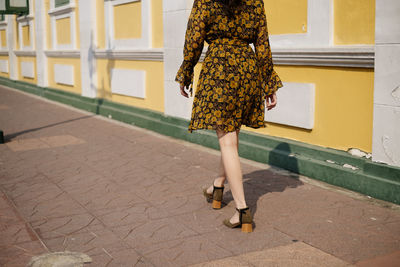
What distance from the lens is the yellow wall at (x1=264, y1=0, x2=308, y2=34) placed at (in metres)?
5.85

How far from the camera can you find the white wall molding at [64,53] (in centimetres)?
1277

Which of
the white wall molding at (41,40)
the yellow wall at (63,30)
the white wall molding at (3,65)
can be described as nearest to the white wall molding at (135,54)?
the yellow wall at (63,30)

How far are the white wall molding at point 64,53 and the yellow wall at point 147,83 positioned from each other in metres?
1.72

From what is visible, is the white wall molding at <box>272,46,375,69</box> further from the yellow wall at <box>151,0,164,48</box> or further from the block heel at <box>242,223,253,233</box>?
the yellow wall at <box>151,0,164,48</box>

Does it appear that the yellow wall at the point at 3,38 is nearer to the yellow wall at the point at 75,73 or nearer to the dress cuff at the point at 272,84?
the yellow wall at the point at 75,73

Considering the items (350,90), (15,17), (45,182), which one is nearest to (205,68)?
(350,90)

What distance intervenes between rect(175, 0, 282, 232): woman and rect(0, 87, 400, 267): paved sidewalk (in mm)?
400

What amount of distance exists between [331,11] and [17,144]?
16.5 feet

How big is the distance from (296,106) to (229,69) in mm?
2131

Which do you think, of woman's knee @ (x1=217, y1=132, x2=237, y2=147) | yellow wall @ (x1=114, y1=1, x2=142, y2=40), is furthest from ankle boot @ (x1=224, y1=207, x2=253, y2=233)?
yellow wall @ (x1=114, y1=1, x2=142, y2=40)

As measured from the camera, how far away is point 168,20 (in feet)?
27.0

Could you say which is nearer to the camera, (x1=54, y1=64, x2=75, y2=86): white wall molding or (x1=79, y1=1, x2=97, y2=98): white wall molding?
(x1=79, y1=1, x2=97, y2=98): white wall molding

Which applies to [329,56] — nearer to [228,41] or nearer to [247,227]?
[228,41]

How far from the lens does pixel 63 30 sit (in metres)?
14.0
